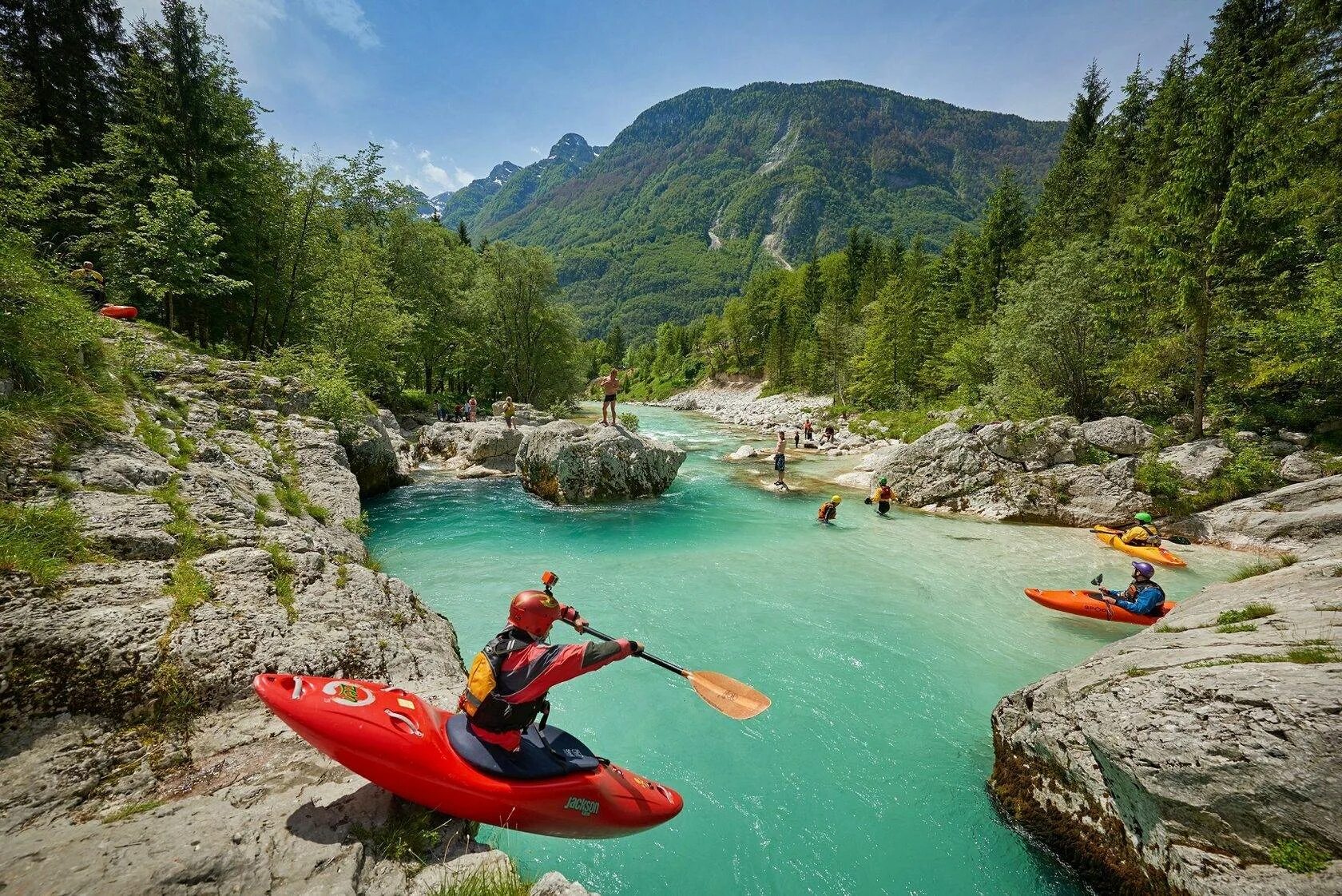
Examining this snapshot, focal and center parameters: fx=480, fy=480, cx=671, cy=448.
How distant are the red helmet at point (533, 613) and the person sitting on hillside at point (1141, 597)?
10.9 meters

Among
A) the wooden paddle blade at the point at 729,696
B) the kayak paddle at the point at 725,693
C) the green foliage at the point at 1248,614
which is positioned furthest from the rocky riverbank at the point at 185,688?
the green foliage at the point at 1248,614

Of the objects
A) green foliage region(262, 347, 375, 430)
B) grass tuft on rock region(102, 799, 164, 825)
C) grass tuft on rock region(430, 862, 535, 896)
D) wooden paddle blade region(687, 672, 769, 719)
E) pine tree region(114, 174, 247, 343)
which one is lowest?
wooden paddle blade region(687, 672, 769, 719)

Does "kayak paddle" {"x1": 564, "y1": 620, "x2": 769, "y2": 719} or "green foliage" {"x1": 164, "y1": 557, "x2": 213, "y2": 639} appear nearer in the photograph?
"green foliage" {"x1": 164, "y1": 557, "x2": 213, "y2": 639}

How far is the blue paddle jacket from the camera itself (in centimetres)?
912

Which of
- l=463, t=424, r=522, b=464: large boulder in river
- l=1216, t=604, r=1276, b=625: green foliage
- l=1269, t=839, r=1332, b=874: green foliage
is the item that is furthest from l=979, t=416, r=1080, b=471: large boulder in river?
l=463, t=424, r=522, b=464: large boulder in river

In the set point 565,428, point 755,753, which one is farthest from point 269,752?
point 565,428

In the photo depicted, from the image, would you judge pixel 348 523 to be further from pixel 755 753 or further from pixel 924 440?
pixel 924 440

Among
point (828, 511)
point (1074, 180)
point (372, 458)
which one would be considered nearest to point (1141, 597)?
point (828, 511)

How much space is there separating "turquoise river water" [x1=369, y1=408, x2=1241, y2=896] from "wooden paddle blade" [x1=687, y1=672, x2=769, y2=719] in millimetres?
1223

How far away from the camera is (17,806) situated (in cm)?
303

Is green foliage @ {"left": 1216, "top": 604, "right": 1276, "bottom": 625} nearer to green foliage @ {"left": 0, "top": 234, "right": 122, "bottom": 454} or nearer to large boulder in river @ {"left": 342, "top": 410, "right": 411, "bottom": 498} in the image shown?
green foliage @ {"left": 0, "top": 234, "right": 122, "bottom": 454}

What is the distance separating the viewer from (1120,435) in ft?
52.8

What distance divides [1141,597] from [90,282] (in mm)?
24662

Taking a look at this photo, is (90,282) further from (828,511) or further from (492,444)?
(828,511)
